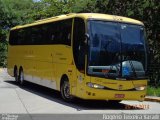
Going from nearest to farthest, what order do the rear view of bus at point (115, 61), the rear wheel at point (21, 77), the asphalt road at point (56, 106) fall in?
the asphalt road at point (56, 106) < the rear view of bus at point (115, 61) < the rear wheel at point (21, 77)

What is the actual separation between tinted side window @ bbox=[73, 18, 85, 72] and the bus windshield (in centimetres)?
30

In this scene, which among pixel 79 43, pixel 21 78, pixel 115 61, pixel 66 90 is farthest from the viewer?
pixel 21 78

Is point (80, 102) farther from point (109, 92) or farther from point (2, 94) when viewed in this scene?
point (2, 94)

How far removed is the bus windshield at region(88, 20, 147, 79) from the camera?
15.0 m

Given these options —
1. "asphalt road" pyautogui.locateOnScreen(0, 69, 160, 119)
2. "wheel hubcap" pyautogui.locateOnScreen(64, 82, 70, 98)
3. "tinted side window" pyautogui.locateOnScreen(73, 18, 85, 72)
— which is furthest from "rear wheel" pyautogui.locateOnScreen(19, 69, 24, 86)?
"tinted side window" pyautogui.locateOnScreen(73, 18, 85, 72)

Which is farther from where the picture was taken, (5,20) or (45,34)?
(5,20)

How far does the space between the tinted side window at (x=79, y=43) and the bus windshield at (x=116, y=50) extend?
300 millimetres

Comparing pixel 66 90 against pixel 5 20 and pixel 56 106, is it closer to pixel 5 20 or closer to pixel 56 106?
pixel 56 106

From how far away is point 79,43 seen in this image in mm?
15625

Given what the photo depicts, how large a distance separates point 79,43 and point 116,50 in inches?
50.3

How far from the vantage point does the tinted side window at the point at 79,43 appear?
1520cm

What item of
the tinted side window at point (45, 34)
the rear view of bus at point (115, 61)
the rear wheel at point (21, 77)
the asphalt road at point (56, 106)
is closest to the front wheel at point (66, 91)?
the asphalt road at point (56, 106)

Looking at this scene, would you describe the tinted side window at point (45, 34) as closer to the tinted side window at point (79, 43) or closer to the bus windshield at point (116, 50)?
the tinted side window at point (79, 43)

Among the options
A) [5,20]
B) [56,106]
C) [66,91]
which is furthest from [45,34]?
[5,20]
